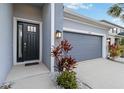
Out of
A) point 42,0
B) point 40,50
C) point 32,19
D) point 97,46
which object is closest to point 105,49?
point 97,46

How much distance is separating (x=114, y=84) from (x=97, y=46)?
7063 mm

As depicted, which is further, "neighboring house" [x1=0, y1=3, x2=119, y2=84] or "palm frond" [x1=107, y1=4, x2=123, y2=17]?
"palm frond" [x1=107, y1=4, x2=123, y2=17]

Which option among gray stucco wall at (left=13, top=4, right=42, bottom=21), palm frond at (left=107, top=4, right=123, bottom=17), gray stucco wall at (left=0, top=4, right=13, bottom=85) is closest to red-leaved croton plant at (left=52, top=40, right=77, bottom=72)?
gray stucco wall at (left=0, top=4, right=13, bottom=85)

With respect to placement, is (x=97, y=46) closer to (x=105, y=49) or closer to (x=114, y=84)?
(x=105, y=49)

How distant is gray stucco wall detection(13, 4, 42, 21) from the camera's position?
711cm

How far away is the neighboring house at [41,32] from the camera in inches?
241

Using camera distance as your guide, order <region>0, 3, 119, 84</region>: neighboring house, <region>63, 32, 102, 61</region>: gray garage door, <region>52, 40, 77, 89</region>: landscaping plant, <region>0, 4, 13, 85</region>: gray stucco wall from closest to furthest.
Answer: <region>0, 4, 13, 85</region>: gray stucco wall → <region>52, 40, 77, 89</region>: landscaping plant → <region>0, 3, 119, 84</region>: neighboring house → <region>63, 32, 102, 61</region>: gray garage door

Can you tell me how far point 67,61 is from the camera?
4.95 metres

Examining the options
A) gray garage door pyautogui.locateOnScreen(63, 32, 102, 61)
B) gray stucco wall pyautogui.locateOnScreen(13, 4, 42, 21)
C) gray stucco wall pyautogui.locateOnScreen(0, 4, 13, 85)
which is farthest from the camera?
gray garage door pyautogui.locateOnScreen(63, 32, 102, 61)

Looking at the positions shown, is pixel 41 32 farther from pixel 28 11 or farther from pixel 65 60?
pixel 65 60

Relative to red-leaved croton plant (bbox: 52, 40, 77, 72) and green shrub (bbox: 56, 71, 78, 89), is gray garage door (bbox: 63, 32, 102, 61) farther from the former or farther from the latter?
green shrub (bbox: 56, 71, 78, 89)

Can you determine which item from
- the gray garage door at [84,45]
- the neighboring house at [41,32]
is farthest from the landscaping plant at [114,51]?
the neighboring house at [41,32]

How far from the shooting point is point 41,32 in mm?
8016

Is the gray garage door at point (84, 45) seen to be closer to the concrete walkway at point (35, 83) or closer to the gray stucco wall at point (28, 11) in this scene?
the gray stucco wall at point (28, 11)
